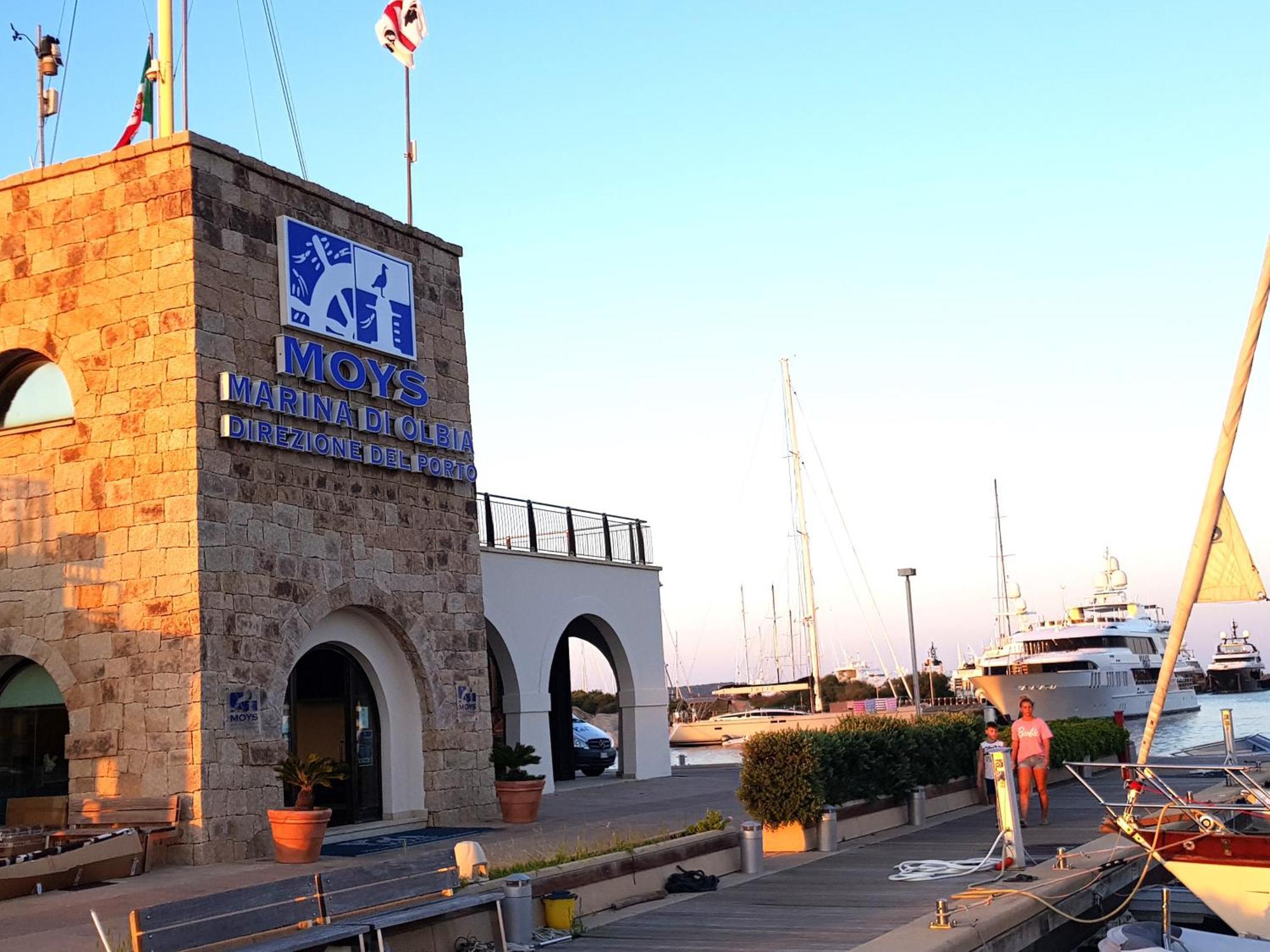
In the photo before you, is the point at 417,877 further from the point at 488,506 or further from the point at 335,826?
the point at 488,506

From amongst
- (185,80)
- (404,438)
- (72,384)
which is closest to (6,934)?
(72,384)

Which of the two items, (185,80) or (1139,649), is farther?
(1139,649)

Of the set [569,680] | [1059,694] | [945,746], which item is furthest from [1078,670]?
[945,746]

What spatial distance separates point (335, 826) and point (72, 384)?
6252 mm

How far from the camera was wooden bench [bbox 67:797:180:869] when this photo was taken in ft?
45.9

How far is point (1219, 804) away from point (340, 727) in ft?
34.0

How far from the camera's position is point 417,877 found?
979 centimetres

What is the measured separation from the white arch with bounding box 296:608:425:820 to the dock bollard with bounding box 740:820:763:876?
5703 millimetres

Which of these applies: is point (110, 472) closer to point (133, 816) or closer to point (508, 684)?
→ point (133, 816)

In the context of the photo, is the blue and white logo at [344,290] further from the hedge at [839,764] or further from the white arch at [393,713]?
the hedge at [839,764]

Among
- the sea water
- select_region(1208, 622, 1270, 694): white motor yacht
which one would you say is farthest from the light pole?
select_region(1208, 622, 1270, 694): white motor yacht

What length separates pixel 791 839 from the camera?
14898mm

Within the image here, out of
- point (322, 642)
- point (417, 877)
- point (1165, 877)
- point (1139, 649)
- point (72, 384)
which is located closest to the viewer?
point (417, 877)

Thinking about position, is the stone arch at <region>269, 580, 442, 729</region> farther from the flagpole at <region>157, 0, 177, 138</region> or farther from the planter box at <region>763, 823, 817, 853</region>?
the flagpole at <region>157, 0, 177, 138</region>
